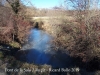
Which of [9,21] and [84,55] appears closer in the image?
[84,55]

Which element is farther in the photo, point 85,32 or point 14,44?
point 14,44

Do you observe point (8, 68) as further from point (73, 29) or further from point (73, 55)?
point (73, 29)

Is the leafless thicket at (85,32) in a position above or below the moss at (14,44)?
above

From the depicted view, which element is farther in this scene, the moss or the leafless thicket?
the moss

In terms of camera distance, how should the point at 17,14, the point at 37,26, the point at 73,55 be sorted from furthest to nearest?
the point at 37,26
the point at 17,14
the point at 73,55

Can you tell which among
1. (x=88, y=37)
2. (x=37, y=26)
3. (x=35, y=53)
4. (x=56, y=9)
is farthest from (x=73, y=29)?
(x=37, y=26)

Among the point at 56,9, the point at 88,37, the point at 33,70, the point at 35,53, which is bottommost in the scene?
the point at 35,53

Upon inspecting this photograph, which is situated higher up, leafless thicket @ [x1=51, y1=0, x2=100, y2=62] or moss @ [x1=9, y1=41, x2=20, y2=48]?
leafless thicket @ [x1=51, y1=0, x2=100, y2=62]

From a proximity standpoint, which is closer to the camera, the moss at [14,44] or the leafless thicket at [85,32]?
the leafless thicket at [85,32]

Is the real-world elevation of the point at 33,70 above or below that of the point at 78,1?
below

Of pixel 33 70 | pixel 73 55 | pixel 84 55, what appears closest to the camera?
pixel 33 70

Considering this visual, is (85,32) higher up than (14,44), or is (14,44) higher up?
(85,32)

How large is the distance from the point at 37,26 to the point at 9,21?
57.5 feet

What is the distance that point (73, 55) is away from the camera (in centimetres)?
1543
